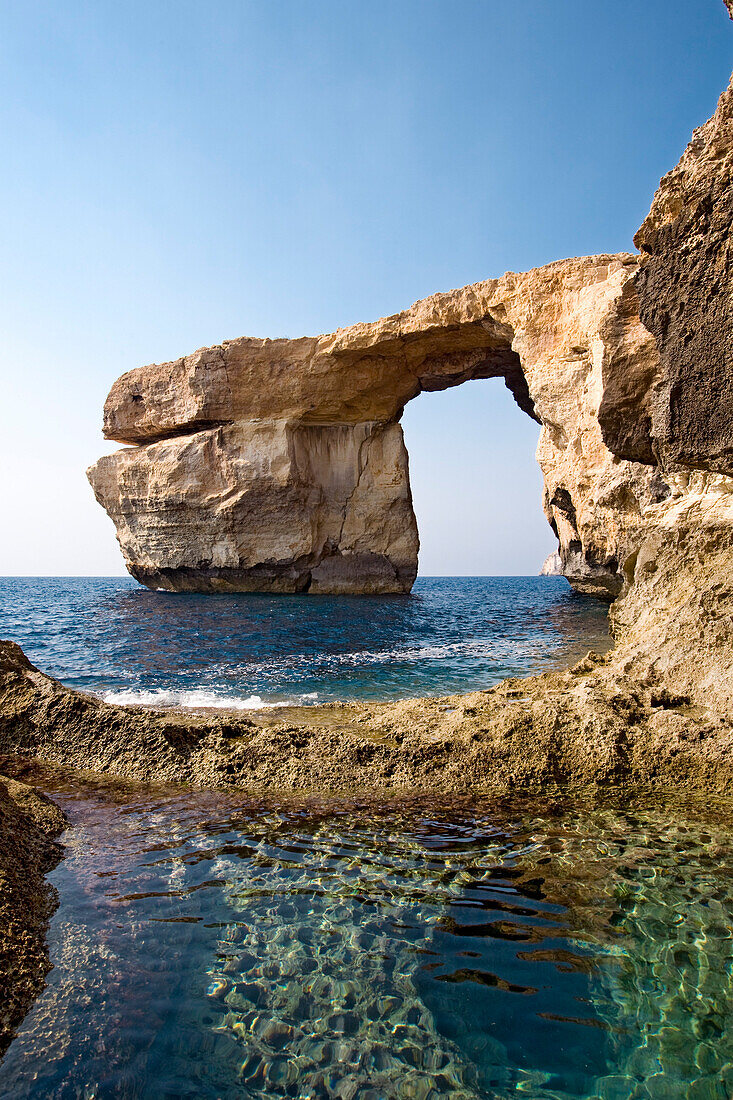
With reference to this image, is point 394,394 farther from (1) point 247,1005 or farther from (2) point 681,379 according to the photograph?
(1) point 247,1005

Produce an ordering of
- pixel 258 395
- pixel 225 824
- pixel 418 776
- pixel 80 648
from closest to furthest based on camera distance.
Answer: pixel 225 824 < pixel 418 776 < pixel 80 648 < pixel 258 395

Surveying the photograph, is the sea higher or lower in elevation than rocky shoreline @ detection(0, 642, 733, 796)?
lower

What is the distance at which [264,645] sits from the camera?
12.4 m

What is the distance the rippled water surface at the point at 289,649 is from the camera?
820 centimetres

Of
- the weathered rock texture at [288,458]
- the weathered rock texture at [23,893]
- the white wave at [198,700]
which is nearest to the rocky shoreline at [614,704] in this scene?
the weathered rock texture at [23,893]

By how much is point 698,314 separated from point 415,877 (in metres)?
4.69

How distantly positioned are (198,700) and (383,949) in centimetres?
557

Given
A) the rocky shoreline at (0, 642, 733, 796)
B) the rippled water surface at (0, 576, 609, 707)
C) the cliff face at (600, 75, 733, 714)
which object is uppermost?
the cliff face at (600, 75, 733, 714)

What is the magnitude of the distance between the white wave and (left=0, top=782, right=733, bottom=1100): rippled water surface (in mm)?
3592

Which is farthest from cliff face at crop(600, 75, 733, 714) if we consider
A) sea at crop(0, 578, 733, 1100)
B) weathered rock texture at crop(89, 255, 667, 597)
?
weathered rock texture at crop(89, 255, 667, 597)

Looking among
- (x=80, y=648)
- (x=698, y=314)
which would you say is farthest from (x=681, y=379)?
(x=80, y=648)

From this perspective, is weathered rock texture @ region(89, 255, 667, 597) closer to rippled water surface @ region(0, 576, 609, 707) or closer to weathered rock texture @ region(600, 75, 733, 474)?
rippled water surface @ region(0, 576, 609, 707)

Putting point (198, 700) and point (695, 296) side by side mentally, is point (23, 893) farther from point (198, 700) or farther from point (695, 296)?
point (695, 296)

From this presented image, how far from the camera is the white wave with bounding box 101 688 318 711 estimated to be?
7.17 metres
